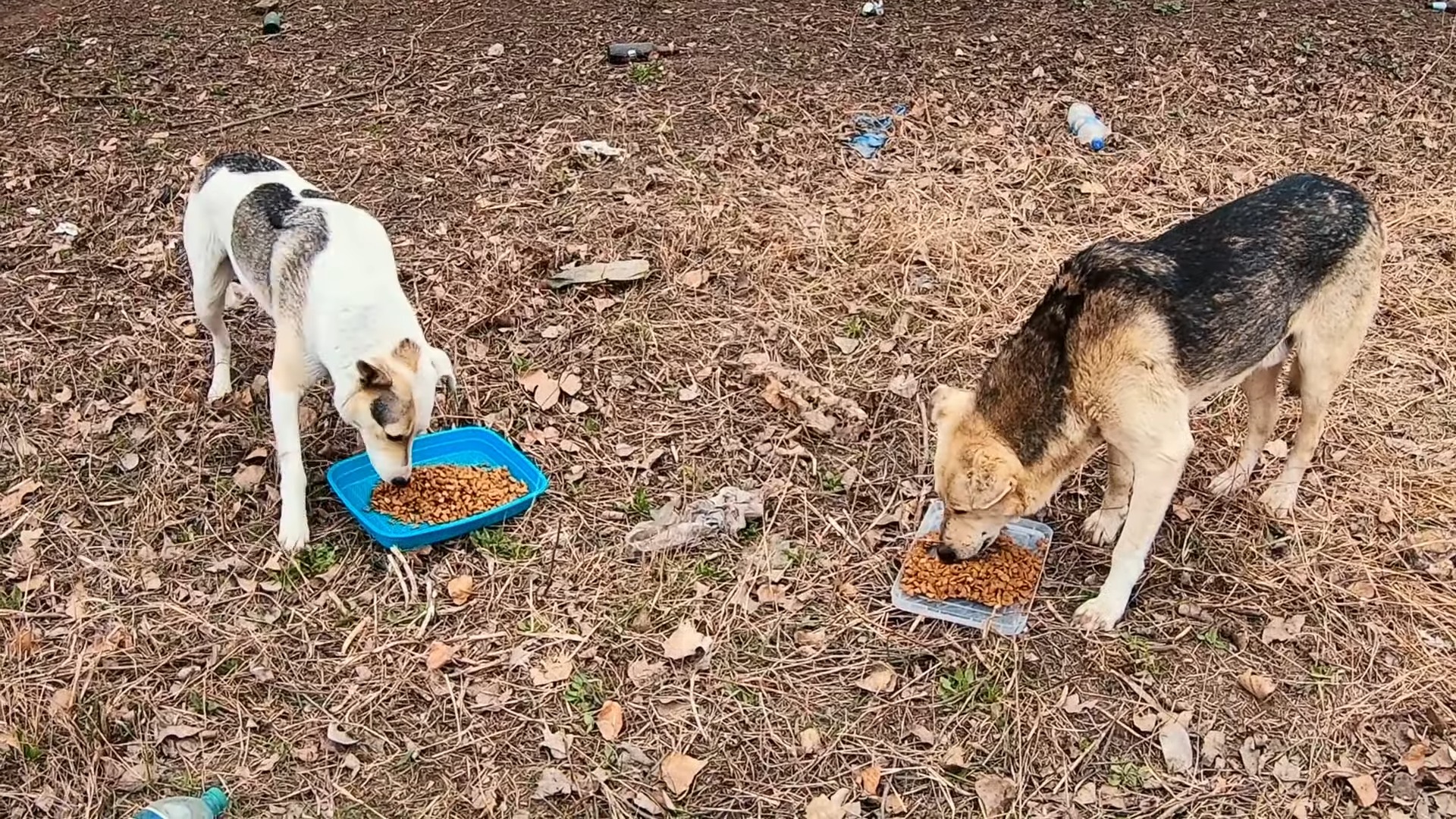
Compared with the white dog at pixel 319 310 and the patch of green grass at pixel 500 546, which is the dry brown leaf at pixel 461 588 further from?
the white dog at pixel 319 310

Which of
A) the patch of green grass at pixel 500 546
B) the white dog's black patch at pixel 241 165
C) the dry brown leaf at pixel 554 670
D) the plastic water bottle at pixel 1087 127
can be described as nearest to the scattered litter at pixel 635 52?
the plastic water bottle at pixel 1087 127

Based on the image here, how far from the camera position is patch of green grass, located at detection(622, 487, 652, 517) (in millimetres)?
5305

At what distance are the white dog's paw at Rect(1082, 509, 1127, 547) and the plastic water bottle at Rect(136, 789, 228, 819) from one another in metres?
3.70

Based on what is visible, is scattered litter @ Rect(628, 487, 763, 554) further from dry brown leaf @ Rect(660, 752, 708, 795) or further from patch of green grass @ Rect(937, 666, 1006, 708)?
patch of green grass @ Rect(937, 666, 1006, 708)

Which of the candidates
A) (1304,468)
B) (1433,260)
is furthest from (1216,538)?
(1433,260)

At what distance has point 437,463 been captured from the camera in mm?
5539

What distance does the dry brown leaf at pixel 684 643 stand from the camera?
15.2 ft

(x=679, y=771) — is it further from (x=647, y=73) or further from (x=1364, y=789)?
(x=647, y=73)

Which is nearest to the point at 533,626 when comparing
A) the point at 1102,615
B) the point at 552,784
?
the point at 552,784

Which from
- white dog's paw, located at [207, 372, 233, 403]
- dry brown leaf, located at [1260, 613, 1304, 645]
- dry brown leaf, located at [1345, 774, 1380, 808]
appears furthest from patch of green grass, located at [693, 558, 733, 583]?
white dog's paw, located at [207, 372, 233, 403]

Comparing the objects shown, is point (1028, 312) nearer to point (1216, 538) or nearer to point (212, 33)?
point (1216, 538)

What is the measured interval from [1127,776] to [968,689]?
645 millimetres

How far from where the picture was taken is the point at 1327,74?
9266 millimetres

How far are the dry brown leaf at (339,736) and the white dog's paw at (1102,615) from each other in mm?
2930
